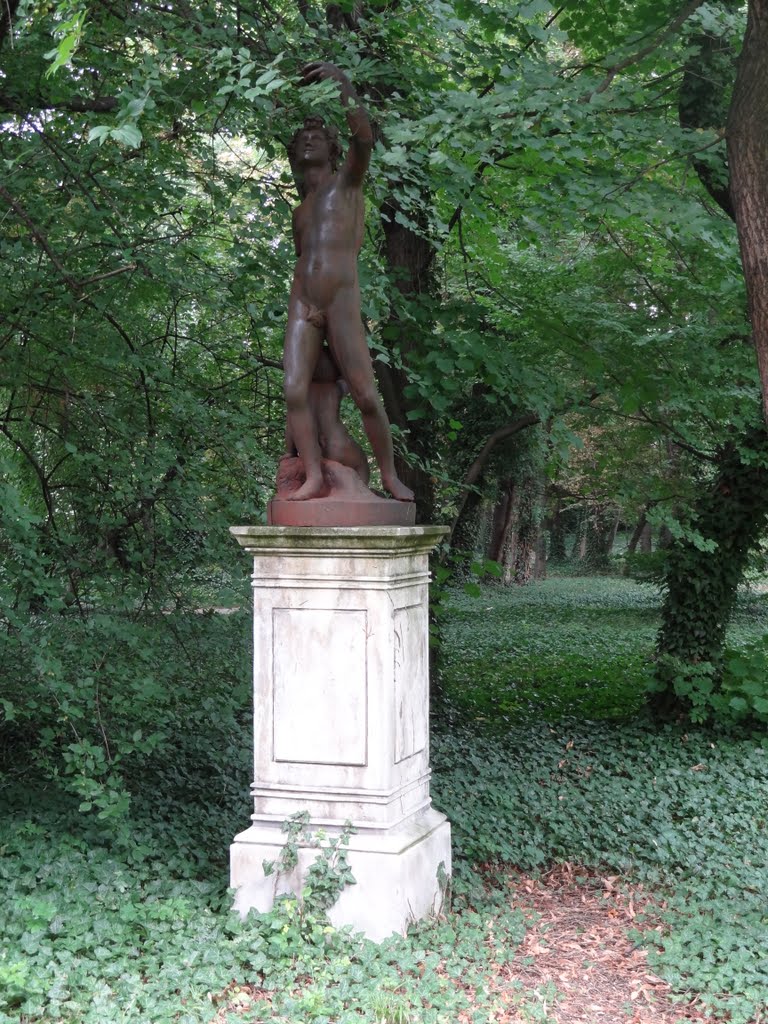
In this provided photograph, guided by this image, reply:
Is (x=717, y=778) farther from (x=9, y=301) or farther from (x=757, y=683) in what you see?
(x=9, y=301)

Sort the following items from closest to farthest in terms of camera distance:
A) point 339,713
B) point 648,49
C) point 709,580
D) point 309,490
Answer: point 339,713 < point 309,490 < point 648,49 < point 709,580

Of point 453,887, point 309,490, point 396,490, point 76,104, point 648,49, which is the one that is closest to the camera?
point 309,490

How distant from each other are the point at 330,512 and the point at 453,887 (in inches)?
89.6

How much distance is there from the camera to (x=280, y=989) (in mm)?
4395

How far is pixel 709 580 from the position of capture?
405 inches

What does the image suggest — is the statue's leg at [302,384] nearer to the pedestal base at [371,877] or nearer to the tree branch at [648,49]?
the pedestal base at [371,877]

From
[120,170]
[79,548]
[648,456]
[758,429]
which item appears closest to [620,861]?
[79,548]

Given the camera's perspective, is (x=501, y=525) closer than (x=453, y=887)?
No

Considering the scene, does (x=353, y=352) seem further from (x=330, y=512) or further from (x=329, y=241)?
(x=330, y=512)

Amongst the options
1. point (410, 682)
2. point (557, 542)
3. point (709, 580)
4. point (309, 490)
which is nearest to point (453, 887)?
point (410, 682)

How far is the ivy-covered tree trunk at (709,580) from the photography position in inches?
397

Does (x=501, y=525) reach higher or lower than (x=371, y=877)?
A: higher

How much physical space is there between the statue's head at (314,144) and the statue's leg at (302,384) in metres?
0.75

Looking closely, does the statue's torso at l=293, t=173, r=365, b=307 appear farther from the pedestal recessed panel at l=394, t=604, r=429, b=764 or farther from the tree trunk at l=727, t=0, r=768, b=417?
the tree trunk at l=727, t=0, r=768, b=417
